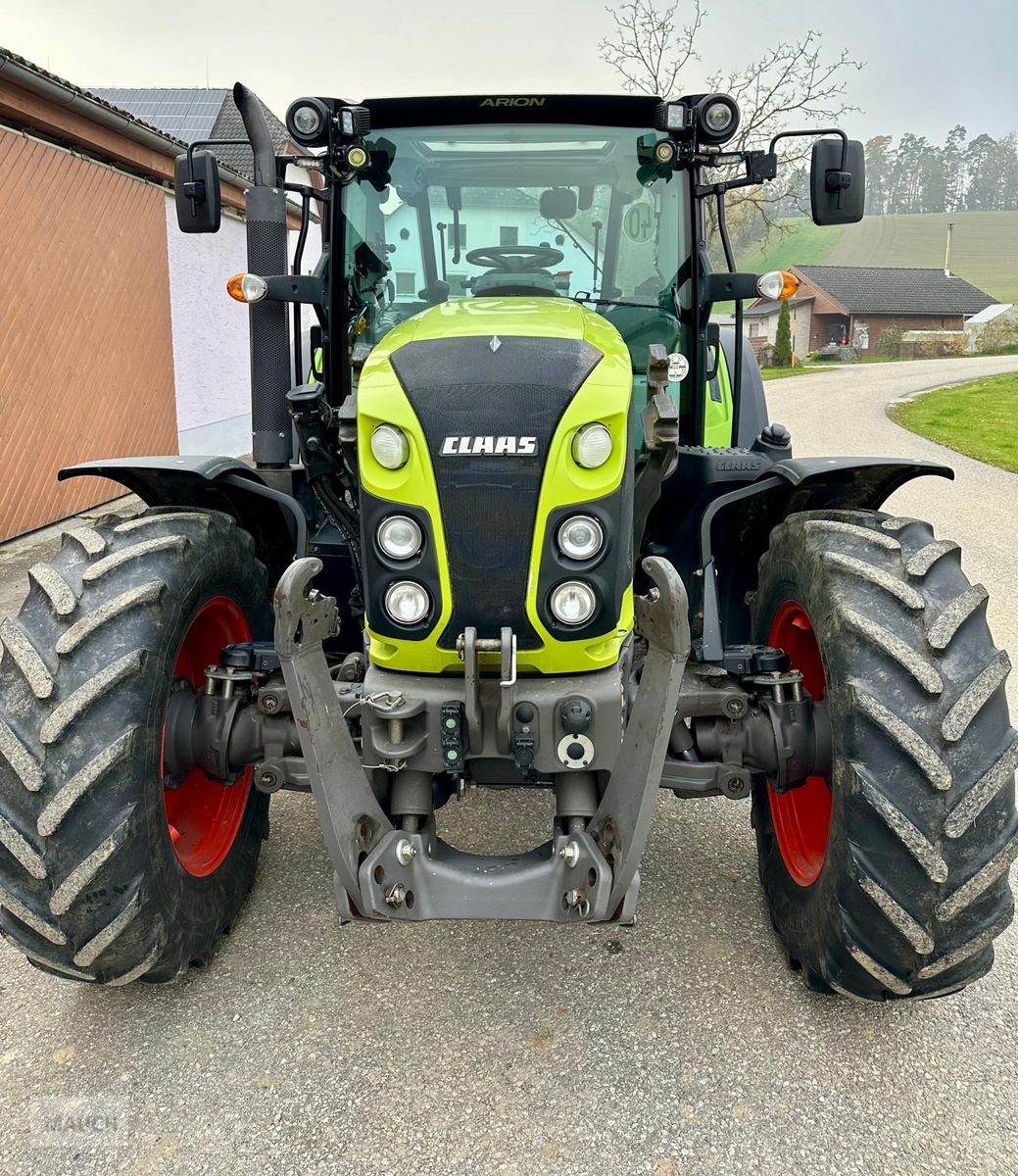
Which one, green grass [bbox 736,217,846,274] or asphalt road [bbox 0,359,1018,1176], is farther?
green grass [bbox 736,217,846,274]

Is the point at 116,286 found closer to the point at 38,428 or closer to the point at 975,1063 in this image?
the point at 38,428

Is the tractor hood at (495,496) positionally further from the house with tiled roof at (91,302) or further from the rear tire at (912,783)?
the house with tiled roof at (91,302)

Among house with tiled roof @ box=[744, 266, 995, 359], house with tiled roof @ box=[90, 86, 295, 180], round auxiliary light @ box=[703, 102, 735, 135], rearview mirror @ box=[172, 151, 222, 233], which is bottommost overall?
rearview mirror @ box=[172, 151, 222, 233]

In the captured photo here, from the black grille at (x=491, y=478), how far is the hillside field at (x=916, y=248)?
231 ft

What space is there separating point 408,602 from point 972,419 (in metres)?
17.6

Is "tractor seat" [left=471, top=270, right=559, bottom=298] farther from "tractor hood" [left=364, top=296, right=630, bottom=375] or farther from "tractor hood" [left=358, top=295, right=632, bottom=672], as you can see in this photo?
"tractor hood" [left=358, top=295, right=632, bottom=672]

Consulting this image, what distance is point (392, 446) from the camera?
2.30 meters

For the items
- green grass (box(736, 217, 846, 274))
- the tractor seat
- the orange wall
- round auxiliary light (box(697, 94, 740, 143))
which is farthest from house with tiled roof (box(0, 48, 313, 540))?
green grass (box(736, 217, 846, 274))

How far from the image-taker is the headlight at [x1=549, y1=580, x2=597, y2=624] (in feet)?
7.58

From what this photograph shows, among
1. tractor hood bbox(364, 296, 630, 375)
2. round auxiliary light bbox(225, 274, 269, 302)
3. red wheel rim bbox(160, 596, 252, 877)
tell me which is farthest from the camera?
round auxiliary light bbox(225, 274, 269, 302)

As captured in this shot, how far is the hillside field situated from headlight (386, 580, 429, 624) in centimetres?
7052

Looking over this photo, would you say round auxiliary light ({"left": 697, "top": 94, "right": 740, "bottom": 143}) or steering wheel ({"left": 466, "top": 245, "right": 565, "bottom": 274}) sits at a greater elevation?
round auxiliary light ({"left": 697, "top": 94, "right": 740, "bottom": 143})

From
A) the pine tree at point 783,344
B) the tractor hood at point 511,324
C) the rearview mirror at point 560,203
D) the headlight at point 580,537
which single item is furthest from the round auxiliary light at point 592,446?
the pine tree at point 783,344

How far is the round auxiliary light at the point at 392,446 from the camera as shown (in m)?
2.29
